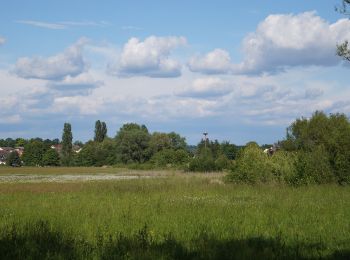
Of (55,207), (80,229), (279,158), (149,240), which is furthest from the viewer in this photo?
(279,158)

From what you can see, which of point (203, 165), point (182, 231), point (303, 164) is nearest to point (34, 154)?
point (203, 165)

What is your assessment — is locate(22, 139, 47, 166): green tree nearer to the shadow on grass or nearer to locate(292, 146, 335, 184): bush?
locate(292, 146, 335, 184): bush

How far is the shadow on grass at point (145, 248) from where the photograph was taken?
9.30 metres

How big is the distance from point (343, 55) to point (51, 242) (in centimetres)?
1259

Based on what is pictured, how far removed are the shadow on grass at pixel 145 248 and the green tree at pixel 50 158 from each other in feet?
451

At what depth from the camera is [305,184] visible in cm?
3152

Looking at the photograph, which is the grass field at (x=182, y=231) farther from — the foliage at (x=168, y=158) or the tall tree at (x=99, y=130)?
the tall tree at (x=99, y=130)

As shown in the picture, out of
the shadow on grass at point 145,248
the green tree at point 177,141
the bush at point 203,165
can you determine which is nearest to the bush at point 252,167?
the shadow on grass at point 145,248

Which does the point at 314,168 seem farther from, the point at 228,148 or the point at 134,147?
the point at 228,148

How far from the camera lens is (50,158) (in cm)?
14500

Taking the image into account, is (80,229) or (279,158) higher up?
(279,158)

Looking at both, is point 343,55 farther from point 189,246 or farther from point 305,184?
point 305,184

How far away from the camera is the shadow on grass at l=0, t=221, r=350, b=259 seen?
9.30 m

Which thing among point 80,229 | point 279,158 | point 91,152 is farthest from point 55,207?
point 91,152
